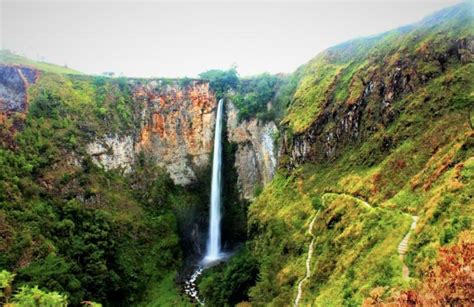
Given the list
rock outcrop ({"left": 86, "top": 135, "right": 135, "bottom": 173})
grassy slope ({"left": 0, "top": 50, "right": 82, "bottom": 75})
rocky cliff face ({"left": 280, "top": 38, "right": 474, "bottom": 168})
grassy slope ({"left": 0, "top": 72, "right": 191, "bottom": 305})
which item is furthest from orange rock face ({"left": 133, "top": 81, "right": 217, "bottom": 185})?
rocky cliff face ({"left": 280, "top": 38, "right": 474, "bottom": 168})

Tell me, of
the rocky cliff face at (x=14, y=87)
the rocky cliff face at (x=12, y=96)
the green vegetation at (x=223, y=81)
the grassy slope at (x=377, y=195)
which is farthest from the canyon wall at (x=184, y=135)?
the grassy slope at (x=377, y=195)

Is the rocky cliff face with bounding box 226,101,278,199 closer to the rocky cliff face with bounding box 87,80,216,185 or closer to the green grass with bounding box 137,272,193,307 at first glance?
the rocky cliff face with bounding box 87,80,216,185

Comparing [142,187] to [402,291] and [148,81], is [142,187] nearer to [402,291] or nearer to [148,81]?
[148,81]

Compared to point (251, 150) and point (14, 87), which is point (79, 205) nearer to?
point (14, 87)

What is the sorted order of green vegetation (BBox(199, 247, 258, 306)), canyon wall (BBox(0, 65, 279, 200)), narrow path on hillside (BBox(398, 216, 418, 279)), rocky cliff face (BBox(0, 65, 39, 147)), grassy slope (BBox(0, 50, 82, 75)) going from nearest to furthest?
narrow path on hillside (BBox(398, 216, 418, 279)), green vegetation (BBox(199, 247, 258, 306)), rocky cliff face (BBox(0, 65, 39, 147)), canyon wall (BBox(0, 65, 279, 200)), grassy slope (BBox(0, 50, 82, 75))

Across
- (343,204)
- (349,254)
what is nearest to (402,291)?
(349,254)

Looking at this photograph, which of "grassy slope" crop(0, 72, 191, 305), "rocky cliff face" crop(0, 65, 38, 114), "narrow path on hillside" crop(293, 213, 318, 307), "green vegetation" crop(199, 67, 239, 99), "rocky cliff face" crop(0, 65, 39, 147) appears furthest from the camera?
"green vegetation" crop(199, 67, 239, 99)

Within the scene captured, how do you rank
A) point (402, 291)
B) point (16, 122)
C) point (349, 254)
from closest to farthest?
point (402, 291) < point (349, 254) < point (16, 122)
